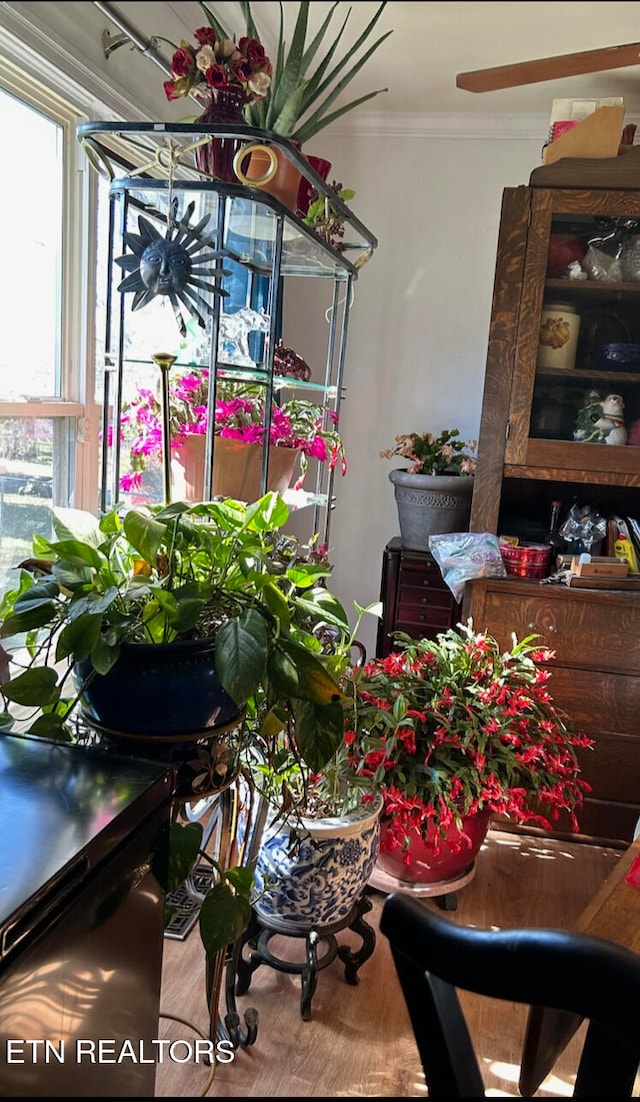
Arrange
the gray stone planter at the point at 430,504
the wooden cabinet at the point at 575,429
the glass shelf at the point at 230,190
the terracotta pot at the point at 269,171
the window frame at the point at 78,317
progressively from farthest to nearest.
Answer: the gray stone planter at the point at 430,504, the wooden cabinet at the point at 575,429, the window frame at the point at 78,317, the terracotta pot at the point at 269,171, the glass shelf at the point at 230,190

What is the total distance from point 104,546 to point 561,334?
5.45ft

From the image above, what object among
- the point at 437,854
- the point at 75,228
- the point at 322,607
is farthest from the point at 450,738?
the point at 75,228

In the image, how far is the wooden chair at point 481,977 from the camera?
549 mm

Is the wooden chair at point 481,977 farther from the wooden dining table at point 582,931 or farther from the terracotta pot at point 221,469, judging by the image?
the terracotta pot at point 221,469

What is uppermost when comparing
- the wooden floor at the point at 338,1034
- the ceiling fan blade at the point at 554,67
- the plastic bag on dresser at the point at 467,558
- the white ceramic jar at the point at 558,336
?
the ceiling fan blade at the point at 554,67

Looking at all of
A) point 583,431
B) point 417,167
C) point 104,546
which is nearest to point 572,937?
point 104,546

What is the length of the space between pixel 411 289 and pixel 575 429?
38.6 inches

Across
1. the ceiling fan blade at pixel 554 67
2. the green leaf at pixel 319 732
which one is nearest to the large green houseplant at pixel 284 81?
the ceiling fan blade at pixel 554 67

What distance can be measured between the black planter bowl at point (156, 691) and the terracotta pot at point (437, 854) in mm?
845

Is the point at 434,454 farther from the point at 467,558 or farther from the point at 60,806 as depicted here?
the point at 60,806

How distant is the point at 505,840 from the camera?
2.18 meters

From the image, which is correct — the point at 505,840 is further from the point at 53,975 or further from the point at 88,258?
the point at 88,258

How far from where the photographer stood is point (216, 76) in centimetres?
124

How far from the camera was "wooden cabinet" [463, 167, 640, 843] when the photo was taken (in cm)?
212
